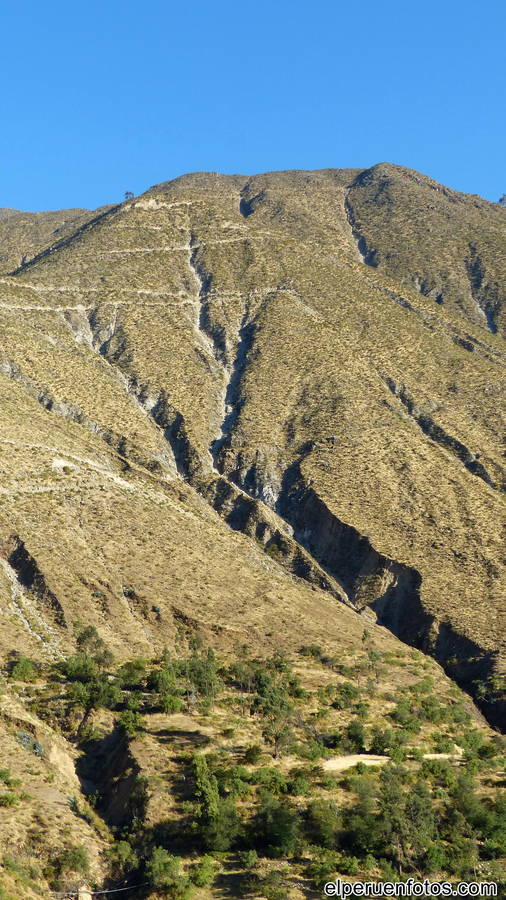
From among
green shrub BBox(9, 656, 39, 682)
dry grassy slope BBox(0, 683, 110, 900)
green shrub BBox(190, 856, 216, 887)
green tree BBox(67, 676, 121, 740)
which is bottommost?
dry grassy slope BBox(0, 683, 110, 900)

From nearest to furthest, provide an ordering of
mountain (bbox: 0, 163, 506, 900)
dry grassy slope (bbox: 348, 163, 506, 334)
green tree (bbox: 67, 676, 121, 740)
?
green tree (bbox: 67, 676, 121, 740) → mountain (bbox: 0, 163, 506, 900) → dry grassy slope (bbox: 348, 163, 506, 334)

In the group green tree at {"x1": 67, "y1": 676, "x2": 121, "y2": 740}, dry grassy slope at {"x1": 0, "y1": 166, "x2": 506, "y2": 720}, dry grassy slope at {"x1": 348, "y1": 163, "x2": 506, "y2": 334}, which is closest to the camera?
green tree at {"x1": 67, "y1": 676, "x2": 121, "y2": 740}

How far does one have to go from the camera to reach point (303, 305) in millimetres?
113750

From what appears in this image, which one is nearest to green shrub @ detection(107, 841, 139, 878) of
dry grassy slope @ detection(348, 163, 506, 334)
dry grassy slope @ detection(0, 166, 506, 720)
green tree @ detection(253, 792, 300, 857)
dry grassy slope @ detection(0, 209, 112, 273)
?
green tree @ detection(253, 792, 300, 857)

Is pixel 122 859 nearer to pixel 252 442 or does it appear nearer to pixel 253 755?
pixel 253 755

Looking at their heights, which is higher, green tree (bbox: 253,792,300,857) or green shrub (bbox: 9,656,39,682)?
green tree (bbox: 253,792,300,857)

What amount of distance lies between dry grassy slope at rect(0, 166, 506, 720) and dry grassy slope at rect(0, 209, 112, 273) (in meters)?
23.6

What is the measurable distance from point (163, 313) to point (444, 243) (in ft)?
210

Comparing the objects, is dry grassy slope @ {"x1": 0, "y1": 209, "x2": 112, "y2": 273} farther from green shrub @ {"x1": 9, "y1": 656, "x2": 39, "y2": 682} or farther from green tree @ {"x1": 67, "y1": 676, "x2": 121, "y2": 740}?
green tree @ {"x1": 67, "y1": 676, "x2": 121, "y2": 740}

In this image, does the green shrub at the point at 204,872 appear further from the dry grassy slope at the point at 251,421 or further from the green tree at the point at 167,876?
the dry grassy slope at the point at 251,421

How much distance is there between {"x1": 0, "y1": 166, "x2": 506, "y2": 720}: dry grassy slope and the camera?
6312cm

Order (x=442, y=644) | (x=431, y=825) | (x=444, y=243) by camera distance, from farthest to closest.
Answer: (x=444, y=243), (x=442, y=644), (x=431, y=825)

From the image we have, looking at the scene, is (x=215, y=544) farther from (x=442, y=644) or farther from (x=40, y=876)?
(x=40, y=876)

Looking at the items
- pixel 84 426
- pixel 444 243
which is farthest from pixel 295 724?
pixel 444 243
